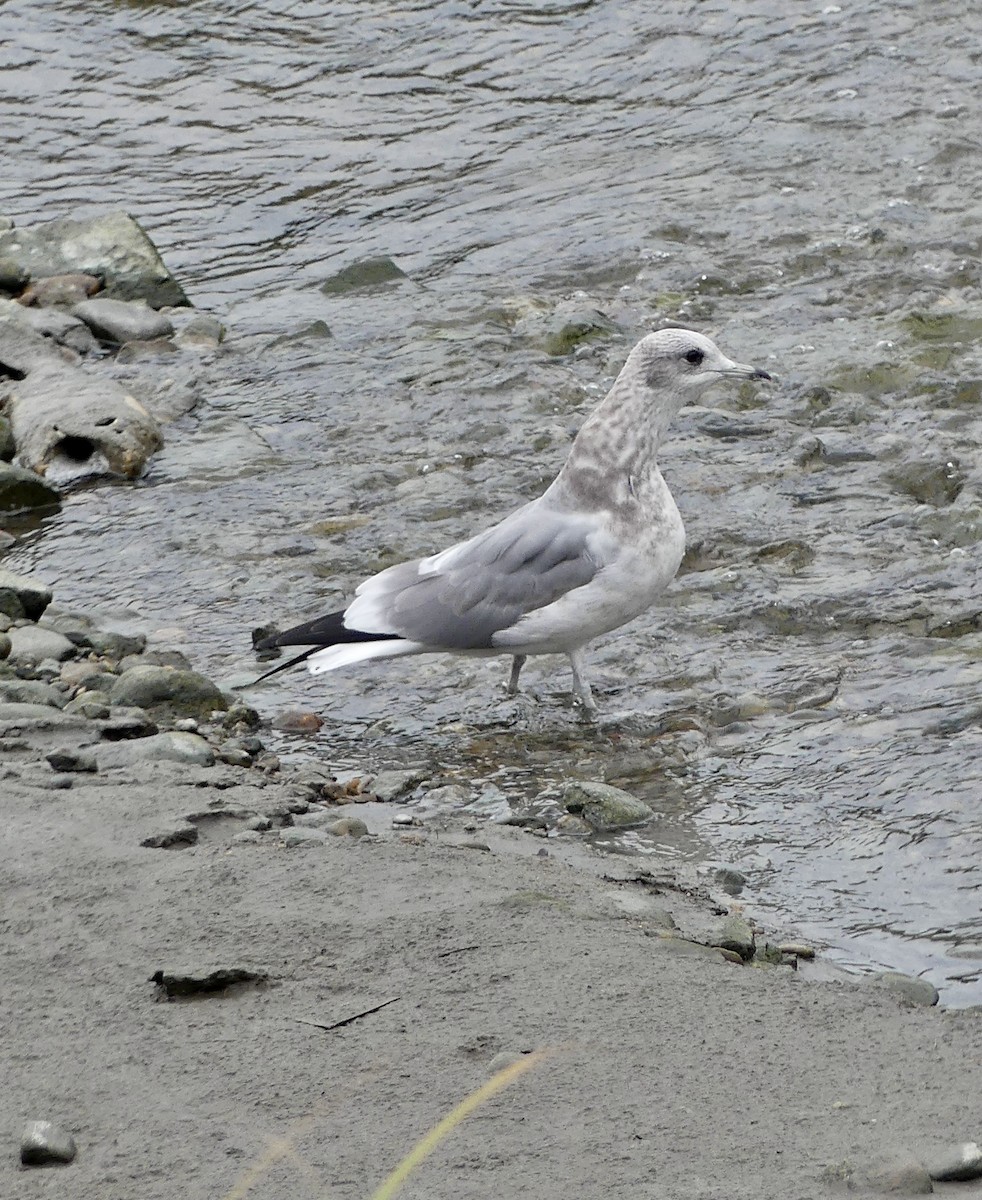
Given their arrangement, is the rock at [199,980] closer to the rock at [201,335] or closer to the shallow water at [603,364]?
the shallow water at [603,364]

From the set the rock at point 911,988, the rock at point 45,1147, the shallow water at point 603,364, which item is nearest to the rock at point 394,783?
the shallow water at point 603,364

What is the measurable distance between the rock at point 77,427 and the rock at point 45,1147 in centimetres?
543

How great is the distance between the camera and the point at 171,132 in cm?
1279

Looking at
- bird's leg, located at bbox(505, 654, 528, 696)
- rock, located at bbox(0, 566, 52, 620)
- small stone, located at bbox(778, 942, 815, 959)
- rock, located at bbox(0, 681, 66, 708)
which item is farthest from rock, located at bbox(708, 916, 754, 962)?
rock, located at bbox(0, 566, 52, 620)

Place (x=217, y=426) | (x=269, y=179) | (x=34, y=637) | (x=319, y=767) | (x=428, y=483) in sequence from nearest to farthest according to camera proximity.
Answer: (x=319, y=767) → (x=34, y=637) → (x=428, y=483) → (x=217, y=426) → (x=269, y=179)

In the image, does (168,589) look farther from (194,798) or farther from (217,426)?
(194,798)

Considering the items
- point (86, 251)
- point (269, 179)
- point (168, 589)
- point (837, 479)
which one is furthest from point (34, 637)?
point (269, 179)

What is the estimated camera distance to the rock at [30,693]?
5.69 meters

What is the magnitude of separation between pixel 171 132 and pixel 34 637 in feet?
24.1

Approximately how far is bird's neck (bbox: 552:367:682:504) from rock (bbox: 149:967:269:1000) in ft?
9.42

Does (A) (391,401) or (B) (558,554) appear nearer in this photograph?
(B) (558,554)

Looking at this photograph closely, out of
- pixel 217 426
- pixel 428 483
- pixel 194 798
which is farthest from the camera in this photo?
pixel 217 426

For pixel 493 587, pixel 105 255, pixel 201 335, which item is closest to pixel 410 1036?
pixel 493 587

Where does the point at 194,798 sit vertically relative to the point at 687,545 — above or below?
above
